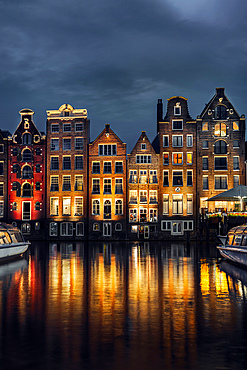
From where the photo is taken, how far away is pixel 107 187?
81.9 m

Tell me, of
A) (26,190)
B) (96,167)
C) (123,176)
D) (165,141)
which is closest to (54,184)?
(26,190)

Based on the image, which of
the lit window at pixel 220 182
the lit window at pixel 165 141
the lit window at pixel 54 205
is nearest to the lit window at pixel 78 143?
the lit window at pixel 54 205

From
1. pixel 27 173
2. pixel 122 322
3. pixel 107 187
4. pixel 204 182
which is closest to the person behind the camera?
pixel 122 322


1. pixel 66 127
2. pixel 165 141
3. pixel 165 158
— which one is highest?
pixel 66 127

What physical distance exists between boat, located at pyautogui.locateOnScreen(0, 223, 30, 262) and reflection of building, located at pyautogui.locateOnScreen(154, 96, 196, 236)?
41071 millimetres

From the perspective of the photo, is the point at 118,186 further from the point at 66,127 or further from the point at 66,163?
the point at 66,127

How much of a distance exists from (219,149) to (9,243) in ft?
163

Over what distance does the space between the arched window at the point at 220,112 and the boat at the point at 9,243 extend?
4852 cm

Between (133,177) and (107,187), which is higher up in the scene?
(133,177)

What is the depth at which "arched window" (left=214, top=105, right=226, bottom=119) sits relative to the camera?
8150 centimetres

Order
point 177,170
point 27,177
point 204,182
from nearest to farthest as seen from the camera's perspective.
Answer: point 204,182
point 177,170
point 27,177

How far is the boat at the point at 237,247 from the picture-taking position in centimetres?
3353

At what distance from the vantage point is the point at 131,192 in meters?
81.4

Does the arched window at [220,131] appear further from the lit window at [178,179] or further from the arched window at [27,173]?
the arched window at [27,173]
